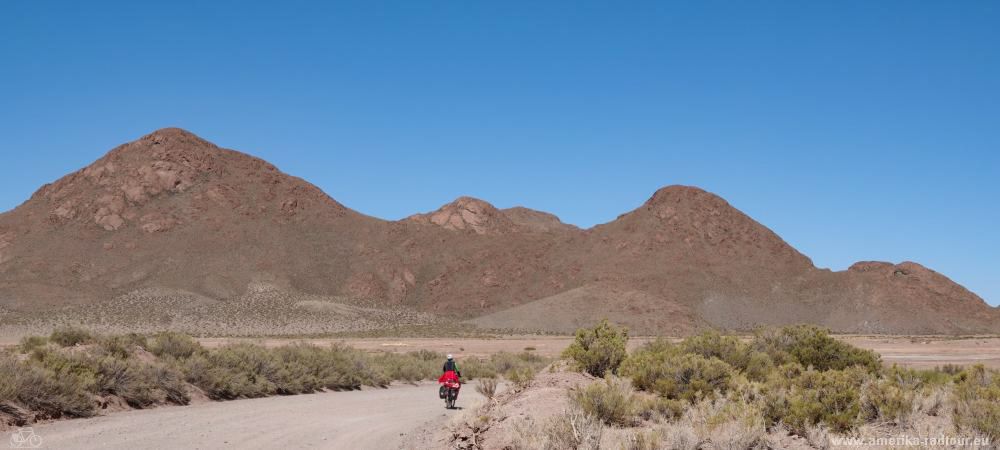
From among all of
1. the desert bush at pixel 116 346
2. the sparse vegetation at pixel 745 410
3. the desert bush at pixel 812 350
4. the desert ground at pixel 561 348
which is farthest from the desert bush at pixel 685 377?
the desert ground at pixel 561 348

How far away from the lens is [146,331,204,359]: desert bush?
2414 cm

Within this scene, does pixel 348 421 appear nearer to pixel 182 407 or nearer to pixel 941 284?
pixel 182 407

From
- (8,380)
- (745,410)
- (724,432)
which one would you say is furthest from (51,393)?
(745,410)

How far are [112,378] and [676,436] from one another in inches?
560

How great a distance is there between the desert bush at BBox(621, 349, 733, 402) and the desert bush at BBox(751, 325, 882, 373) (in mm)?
6266

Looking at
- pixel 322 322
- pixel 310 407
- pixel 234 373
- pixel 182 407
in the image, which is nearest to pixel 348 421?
pixel 310 407

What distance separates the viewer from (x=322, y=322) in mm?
95312

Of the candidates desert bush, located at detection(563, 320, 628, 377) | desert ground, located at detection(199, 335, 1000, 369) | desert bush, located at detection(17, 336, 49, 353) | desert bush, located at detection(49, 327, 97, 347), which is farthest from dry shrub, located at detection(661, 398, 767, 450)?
desert ground, located at detection(199, 335, 1000, 369)

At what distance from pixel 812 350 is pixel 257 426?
1401cm

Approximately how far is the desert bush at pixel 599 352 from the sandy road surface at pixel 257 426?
9.75 ft

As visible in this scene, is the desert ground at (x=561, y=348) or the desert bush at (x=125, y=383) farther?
the desert ground at (x=561, y=348)

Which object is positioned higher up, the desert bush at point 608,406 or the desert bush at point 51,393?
the desert bush at point 608,406

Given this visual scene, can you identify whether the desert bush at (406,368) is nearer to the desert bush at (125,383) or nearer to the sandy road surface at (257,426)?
the sandy road surface at (257,426)

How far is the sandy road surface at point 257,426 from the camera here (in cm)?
1355
